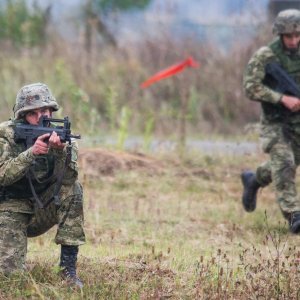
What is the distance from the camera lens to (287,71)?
907 cm

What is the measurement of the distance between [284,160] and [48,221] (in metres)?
3.01

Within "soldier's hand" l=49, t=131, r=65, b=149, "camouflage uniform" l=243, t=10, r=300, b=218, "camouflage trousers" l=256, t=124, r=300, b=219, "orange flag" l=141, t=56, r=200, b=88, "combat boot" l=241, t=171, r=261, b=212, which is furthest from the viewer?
"orange flag" l=141, t=56, r=200, b=88

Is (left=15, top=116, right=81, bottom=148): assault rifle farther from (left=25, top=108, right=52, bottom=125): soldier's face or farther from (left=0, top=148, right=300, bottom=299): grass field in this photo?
(left=0, top=148, right=300, bottom=299): grass field

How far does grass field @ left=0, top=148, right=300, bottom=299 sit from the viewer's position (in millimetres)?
6129

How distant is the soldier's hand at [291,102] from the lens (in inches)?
349

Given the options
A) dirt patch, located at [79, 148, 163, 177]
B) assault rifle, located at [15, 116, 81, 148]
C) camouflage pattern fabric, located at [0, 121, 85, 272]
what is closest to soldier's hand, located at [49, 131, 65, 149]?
assault rifle, located at [15, 116, 81, 148]

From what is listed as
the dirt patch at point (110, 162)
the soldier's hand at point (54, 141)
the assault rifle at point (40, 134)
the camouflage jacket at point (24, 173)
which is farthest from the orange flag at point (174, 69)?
the soldier's hand at point (54, 141)

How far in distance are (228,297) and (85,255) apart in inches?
63.1

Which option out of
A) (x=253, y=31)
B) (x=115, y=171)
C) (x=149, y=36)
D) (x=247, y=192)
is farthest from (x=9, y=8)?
(x=247, y=192)

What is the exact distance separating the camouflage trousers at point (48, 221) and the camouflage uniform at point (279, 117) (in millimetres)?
2873

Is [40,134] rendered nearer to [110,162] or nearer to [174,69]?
[110,162]

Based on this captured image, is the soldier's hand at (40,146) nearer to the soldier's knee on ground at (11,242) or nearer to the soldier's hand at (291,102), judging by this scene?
the soldier's knee on ground at (11,242)

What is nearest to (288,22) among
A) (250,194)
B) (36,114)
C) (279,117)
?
(279,117)

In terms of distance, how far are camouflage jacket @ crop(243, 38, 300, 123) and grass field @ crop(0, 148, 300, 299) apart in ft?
3.55
